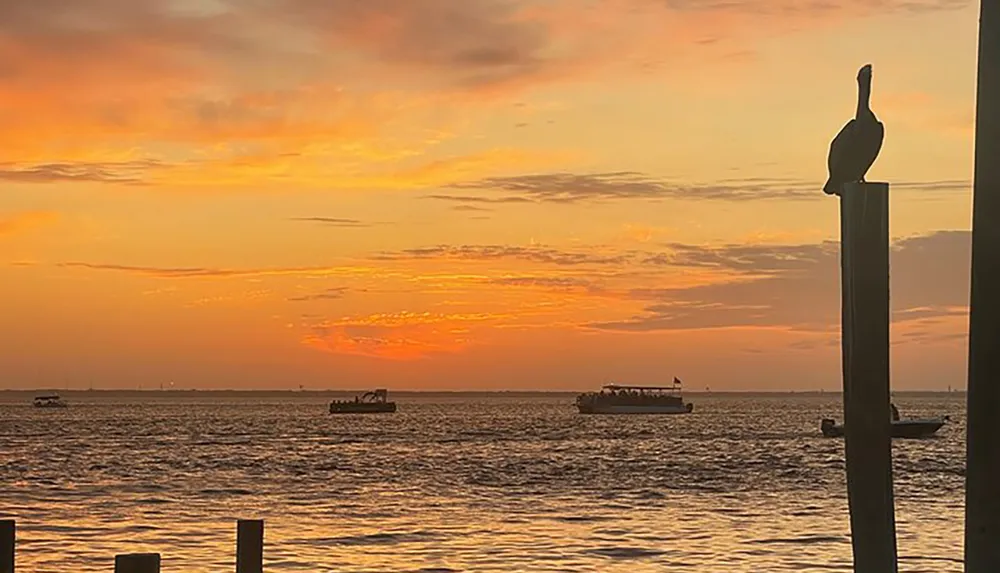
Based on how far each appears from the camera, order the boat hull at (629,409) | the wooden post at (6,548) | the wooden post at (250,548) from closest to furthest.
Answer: the wooden post at (6,548), the wooden post at (250,548), the boat hull at (629,409)

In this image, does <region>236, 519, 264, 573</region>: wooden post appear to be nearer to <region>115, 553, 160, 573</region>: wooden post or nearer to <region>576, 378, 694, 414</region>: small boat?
<region>115, 553, 160, 573</region>: wooden post

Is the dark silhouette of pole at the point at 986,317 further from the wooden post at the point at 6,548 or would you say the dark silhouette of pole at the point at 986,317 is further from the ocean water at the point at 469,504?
the ocean water at the point at 469,504

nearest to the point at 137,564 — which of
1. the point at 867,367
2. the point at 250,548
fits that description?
the point at 250,548

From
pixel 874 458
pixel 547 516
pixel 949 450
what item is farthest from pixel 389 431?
pixel 874 458

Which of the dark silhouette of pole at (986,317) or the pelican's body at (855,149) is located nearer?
the dark silhouette of pole at (986,317)

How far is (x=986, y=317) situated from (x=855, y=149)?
3789mm

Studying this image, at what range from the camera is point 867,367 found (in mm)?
9781

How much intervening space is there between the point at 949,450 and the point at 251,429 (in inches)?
2630

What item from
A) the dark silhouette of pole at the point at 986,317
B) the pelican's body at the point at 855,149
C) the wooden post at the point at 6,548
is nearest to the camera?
the dark silhouette of pole at the point at 986,317

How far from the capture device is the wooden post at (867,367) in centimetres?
960

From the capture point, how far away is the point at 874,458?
9852 millimetres

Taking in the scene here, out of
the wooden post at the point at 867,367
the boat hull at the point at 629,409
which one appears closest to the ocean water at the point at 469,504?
the wooden post at the point at 867,367

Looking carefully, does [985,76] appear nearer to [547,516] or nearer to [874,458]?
[874,458]

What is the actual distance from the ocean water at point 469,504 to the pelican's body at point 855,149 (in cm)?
2064
